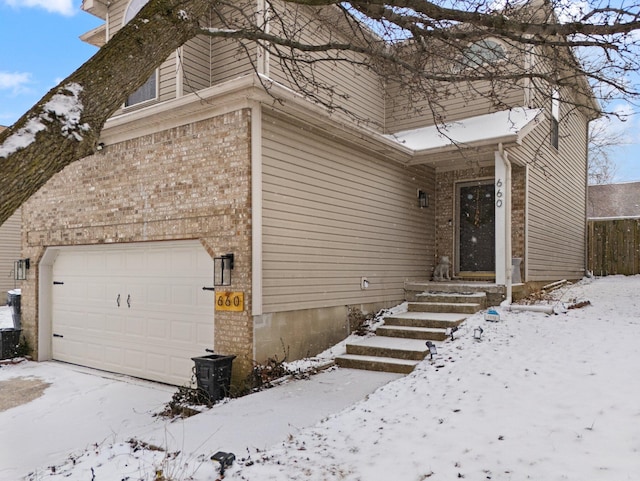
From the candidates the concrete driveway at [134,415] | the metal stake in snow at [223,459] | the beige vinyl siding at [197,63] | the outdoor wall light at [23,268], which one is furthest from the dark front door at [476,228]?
the outdoor wall light at [23,268]

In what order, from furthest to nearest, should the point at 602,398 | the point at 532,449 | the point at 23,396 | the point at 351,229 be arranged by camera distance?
the point at 351,229 < the point at 23,396 < the point at 602,398 < the point at 532,449

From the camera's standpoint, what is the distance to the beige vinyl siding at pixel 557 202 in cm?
956

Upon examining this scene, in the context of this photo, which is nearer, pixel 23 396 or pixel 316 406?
pixel 316 406

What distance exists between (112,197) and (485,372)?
608 centimetres

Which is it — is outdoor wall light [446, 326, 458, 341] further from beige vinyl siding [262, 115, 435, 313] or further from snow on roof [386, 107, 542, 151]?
snow on roof [386, 107, 542, 151]

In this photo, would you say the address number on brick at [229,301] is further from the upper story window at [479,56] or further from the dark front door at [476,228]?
the dark front door at [476,228]

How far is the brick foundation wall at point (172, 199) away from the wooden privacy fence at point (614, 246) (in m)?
12.7

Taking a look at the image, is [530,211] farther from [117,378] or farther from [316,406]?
[117,378]

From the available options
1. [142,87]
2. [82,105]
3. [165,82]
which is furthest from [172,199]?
[82,105]

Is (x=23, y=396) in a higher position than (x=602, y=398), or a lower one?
lower

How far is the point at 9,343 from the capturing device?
8.95m

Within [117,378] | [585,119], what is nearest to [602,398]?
[117,378]

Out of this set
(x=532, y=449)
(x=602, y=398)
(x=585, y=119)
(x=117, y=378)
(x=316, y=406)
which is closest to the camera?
(x=532, y=449)

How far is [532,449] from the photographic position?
3.50 meters
